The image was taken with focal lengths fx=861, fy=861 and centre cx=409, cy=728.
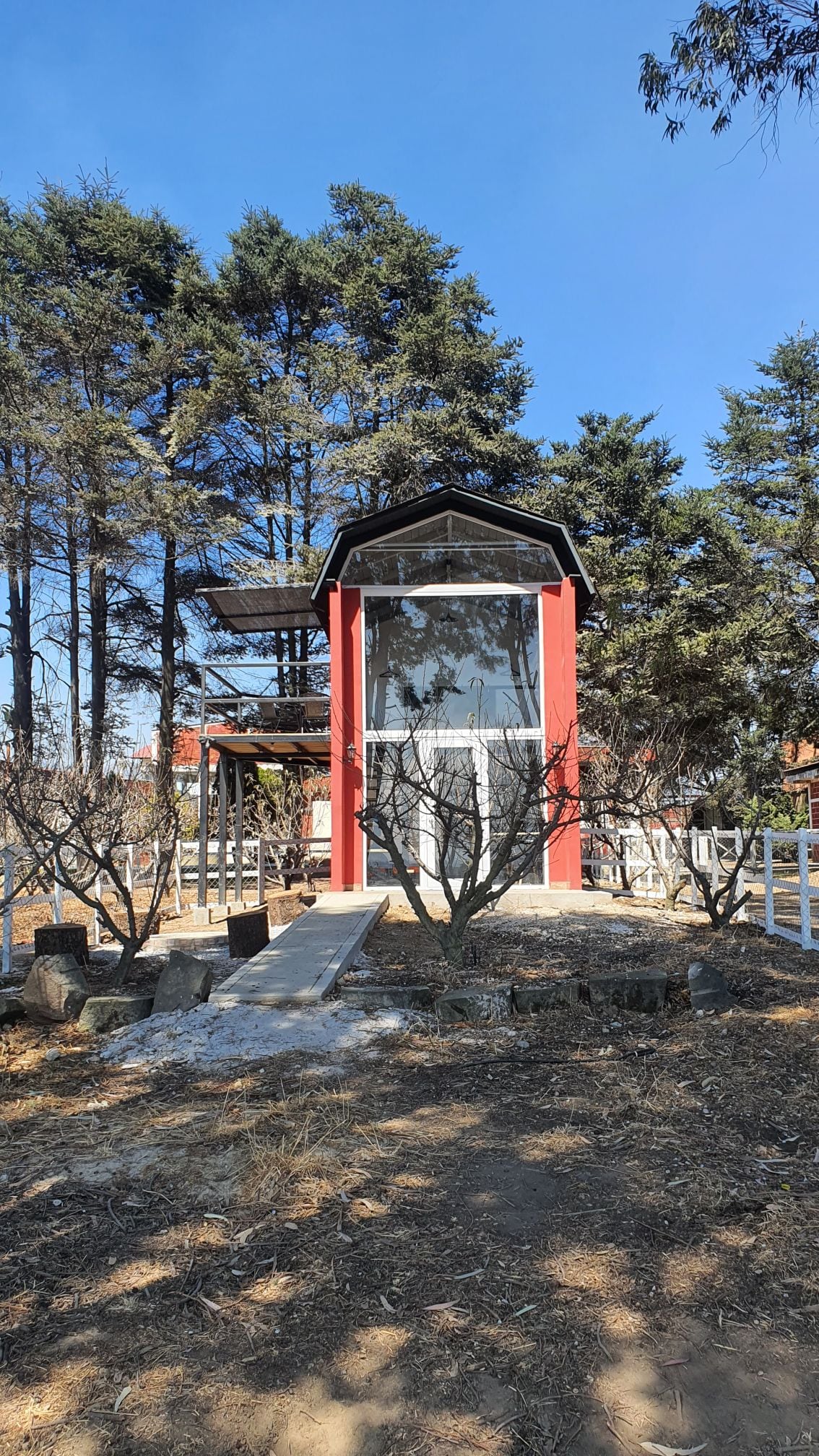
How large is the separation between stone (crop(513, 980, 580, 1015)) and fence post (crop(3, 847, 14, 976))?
432cm

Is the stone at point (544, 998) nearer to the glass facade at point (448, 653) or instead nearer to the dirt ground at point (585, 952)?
the dirt ground at point (585, 952)

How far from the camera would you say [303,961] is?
7.01 meters

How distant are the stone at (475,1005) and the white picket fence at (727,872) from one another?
120 inches

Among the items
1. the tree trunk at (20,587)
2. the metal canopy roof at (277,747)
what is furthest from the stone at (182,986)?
the tree trunk at (20,587)

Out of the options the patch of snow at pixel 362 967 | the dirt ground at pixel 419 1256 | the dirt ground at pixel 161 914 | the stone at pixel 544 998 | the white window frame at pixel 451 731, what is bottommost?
the dirt ground at pixel 161 914

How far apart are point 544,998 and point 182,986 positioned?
8.15 feet

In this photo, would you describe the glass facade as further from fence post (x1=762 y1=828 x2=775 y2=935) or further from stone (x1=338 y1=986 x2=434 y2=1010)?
stone (x1=338 y1=986 x2=434 y2=1010)

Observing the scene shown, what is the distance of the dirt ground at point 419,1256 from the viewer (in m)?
2.10

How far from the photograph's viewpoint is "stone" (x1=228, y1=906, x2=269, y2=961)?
8.48 m

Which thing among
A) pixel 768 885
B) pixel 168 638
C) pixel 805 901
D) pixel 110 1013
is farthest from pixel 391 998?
pixel 168 638

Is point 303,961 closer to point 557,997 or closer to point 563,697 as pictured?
point 557,997

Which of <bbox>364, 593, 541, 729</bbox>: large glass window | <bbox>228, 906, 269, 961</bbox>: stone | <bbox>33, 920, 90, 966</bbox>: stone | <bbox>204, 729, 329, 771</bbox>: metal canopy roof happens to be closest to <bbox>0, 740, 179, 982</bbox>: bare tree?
<bbox>33, 920, 90, 966</bbox>: stone

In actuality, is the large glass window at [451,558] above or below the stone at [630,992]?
above

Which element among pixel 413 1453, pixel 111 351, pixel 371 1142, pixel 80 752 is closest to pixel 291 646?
pixel 111 351
